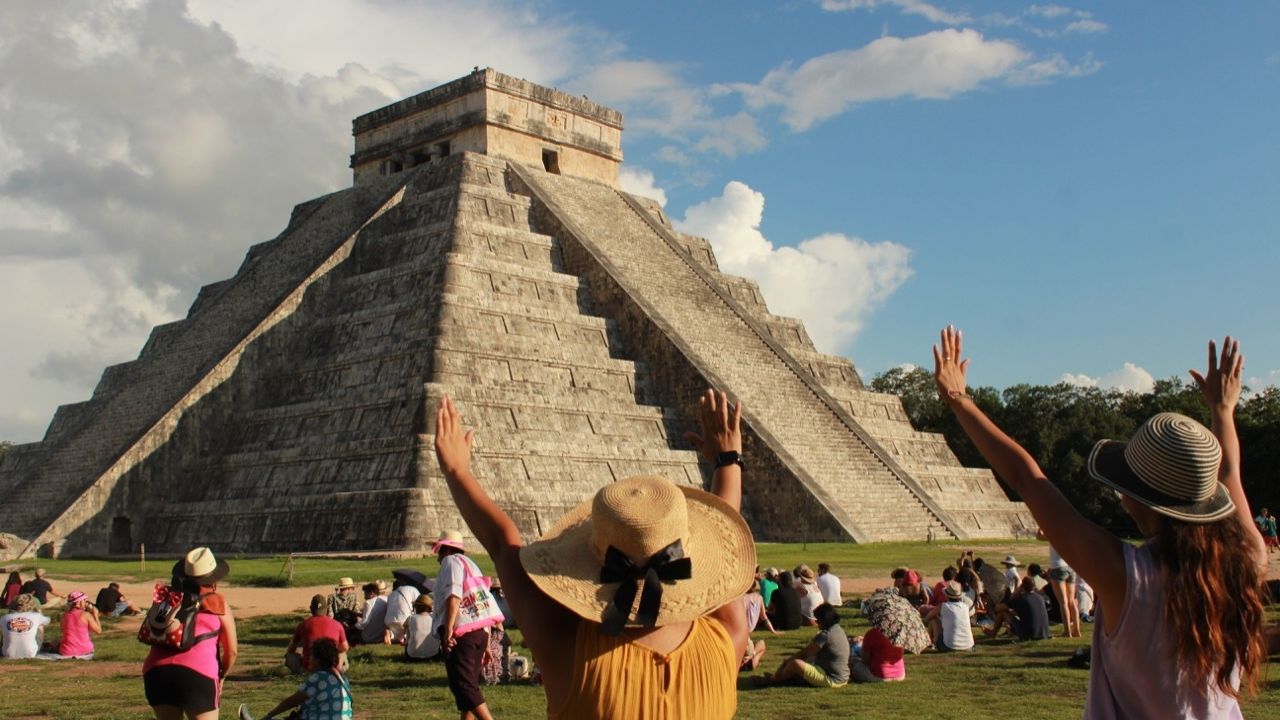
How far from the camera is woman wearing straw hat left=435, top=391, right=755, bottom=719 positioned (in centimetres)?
331

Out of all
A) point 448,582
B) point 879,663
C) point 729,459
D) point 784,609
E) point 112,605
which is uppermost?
point 729,459

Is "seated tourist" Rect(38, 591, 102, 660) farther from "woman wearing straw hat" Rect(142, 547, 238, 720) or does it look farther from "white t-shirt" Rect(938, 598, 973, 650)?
"white t-shirt" Rect(938, 598, 973, 650)

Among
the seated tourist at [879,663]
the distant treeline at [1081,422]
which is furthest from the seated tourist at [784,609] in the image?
the distant treeline at [1081,422]

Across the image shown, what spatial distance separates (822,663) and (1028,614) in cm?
338

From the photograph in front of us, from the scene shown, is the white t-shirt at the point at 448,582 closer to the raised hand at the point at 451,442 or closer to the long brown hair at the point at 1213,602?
the raised hand at the point at 451,442

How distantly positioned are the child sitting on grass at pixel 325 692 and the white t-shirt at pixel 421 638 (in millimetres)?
4461

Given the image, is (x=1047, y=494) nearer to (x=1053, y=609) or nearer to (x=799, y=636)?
(x=799, y=636)

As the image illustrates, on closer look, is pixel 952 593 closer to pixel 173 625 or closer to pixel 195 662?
pixel 195 662

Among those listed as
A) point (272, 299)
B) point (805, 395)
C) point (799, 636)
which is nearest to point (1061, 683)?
point (799, 636)

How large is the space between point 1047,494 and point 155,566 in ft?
72.3

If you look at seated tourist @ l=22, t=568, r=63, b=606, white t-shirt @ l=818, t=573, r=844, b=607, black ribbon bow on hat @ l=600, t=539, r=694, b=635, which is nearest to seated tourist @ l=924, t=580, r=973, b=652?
white t-shirt @ l=818, t=573, r=844, b=607

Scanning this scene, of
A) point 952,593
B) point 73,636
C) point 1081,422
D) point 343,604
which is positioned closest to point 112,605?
point 73,636

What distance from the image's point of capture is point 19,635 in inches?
504

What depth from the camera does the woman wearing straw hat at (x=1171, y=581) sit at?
3.28 meters
